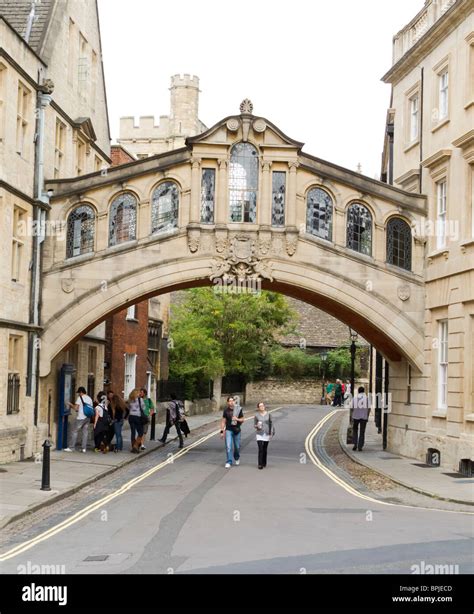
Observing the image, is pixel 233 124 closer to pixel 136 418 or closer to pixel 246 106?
pixel 246 106

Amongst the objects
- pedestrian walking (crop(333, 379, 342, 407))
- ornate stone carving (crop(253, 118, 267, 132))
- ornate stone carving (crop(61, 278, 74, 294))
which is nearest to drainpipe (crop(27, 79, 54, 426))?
ornate stone carving (crop(61, 278, 74, 294))

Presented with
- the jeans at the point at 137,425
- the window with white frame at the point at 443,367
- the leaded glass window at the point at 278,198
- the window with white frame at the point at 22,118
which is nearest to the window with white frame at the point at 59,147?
the window with white frame at the point at 22,118

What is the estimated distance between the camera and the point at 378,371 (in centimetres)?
3922

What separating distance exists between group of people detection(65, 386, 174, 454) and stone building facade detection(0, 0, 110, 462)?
1.07 metres

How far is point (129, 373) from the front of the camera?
37531 mm

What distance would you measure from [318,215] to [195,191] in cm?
342

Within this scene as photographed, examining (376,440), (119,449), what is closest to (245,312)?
(376,440)

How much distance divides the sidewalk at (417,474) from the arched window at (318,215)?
614 centimetres

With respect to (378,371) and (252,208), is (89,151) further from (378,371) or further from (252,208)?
(378,371)

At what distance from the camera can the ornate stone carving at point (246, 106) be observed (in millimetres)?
25406

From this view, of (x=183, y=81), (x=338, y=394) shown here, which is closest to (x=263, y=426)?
(x=338, y=394)

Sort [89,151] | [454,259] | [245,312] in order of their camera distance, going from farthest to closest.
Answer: [245,312] < [89,151] < [454,259]

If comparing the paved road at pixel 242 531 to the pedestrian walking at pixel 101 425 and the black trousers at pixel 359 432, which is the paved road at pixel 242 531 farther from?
the black trousers at pixel 359 432
